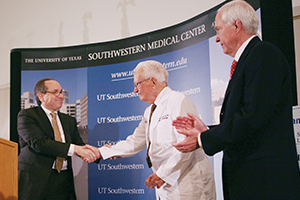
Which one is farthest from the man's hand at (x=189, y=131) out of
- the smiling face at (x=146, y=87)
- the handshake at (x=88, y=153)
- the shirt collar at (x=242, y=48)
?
the handshake at (x=88, y=153)

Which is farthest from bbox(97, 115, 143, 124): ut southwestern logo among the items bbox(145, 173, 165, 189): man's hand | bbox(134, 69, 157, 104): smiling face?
bbox(145, 173, 165, 189): man's hand

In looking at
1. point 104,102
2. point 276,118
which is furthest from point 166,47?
point 276,118

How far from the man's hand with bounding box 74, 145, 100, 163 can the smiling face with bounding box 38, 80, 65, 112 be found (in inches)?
29.8

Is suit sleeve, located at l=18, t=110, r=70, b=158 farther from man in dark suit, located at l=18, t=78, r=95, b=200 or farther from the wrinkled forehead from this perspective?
the wrinkled forehead

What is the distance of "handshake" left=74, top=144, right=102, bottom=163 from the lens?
3.68m

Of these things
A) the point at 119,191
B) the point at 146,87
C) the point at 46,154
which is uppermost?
the point at 146,87

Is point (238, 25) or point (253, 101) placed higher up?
point (238, 25)

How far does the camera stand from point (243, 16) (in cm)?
175

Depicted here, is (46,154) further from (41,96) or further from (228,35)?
(228,35)

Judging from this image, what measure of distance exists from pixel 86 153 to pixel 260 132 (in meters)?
2.70

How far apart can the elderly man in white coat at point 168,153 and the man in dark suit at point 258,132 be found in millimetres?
761

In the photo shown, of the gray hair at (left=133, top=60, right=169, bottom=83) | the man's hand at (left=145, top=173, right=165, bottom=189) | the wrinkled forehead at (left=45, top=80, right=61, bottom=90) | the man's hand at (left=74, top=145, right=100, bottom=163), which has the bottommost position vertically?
the man's hand at (left=145, top=173, right=165, bottom=189)

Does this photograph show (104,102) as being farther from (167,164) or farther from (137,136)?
(167,164)


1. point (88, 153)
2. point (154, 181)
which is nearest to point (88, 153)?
point (88, 153)
